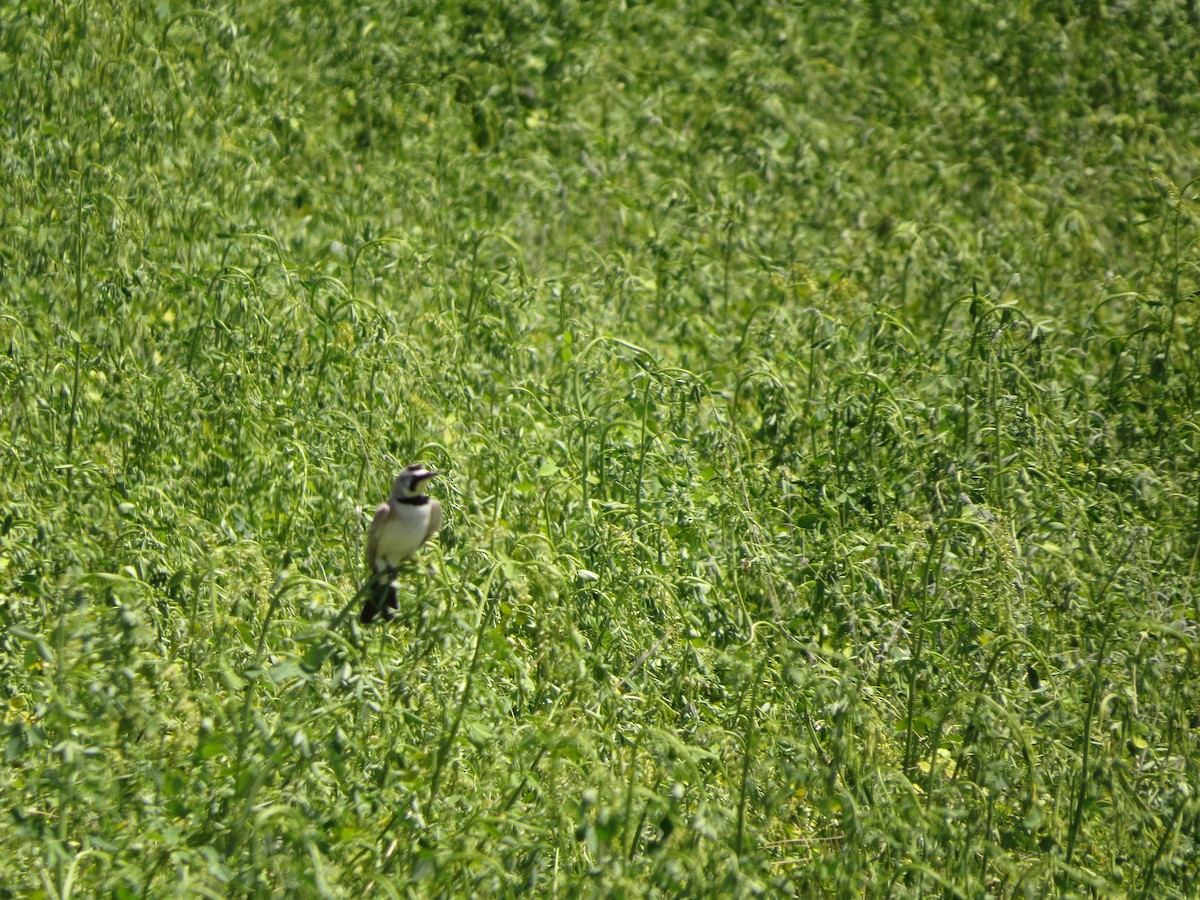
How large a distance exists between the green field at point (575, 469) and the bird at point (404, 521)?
13cm

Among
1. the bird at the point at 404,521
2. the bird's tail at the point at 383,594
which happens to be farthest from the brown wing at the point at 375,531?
the bird's tail at the point at 383,594

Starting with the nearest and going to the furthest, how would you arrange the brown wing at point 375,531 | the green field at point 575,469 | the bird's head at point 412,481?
the green field at point 575,469, the bird's head at point 412,481, the brown wing at point 375,531

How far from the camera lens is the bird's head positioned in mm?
4863

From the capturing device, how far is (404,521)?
4965 millimetres

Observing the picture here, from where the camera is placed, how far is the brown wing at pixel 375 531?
4.96 m

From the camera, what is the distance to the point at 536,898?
4066mm

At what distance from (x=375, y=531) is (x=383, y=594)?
944mm

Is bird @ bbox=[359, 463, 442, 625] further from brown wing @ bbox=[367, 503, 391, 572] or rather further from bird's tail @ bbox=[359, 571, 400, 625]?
bird's tail @ bbox=[359, 571, 400, 625]

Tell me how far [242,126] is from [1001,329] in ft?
16.1

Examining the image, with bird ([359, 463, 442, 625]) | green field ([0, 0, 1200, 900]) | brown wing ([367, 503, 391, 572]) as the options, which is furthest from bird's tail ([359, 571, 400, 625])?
brown wing ([367, 503, 391, 572])

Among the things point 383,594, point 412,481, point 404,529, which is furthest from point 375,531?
point 383,594

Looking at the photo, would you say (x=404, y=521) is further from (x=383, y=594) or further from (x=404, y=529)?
(x=383, y=594)

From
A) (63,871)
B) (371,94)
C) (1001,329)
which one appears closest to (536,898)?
(63,871)

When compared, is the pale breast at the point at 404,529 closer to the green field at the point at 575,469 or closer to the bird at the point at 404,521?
the bird at the point at 404,521
